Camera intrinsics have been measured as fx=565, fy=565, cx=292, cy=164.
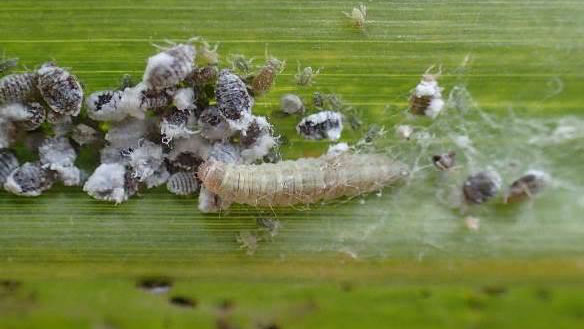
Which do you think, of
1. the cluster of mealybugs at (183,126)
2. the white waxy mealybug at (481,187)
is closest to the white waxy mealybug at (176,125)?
the cluster of mealybugs at (183,126)

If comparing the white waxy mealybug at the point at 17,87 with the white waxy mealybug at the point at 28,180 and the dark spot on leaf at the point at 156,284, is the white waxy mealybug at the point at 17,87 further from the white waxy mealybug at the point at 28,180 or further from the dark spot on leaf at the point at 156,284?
the dark spot on leaf at the point at 156,284

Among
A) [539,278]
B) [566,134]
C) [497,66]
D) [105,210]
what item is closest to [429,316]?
[539,278]

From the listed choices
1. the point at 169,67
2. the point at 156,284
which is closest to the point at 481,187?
the point at 169,67

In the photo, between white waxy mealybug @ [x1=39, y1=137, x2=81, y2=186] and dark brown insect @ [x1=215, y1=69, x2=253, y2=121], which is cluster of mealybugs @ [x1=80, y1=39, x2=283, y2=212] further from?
white waxy mealybug @ [x1=39, y1=137, x2=81, y2=186]

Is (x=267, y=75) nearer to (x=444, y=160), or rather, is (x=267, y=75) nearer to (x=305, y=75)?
(x=305, y=75)

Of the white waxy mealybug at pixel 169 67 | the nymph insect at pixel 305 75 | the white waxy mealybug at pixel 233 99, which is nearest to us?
the white waxy mealybug at pixel 169 67

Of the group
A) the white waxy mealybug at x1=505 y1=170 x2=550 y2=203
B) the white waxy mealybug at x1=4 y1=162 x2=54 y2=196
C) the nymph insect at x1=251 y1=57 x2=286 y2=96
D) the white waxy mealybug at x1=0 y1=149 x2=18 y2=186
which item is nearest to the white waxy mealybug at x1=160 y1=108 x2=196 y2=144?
the nymph insect at x1=251 y1=57 x2=286 y2=96
